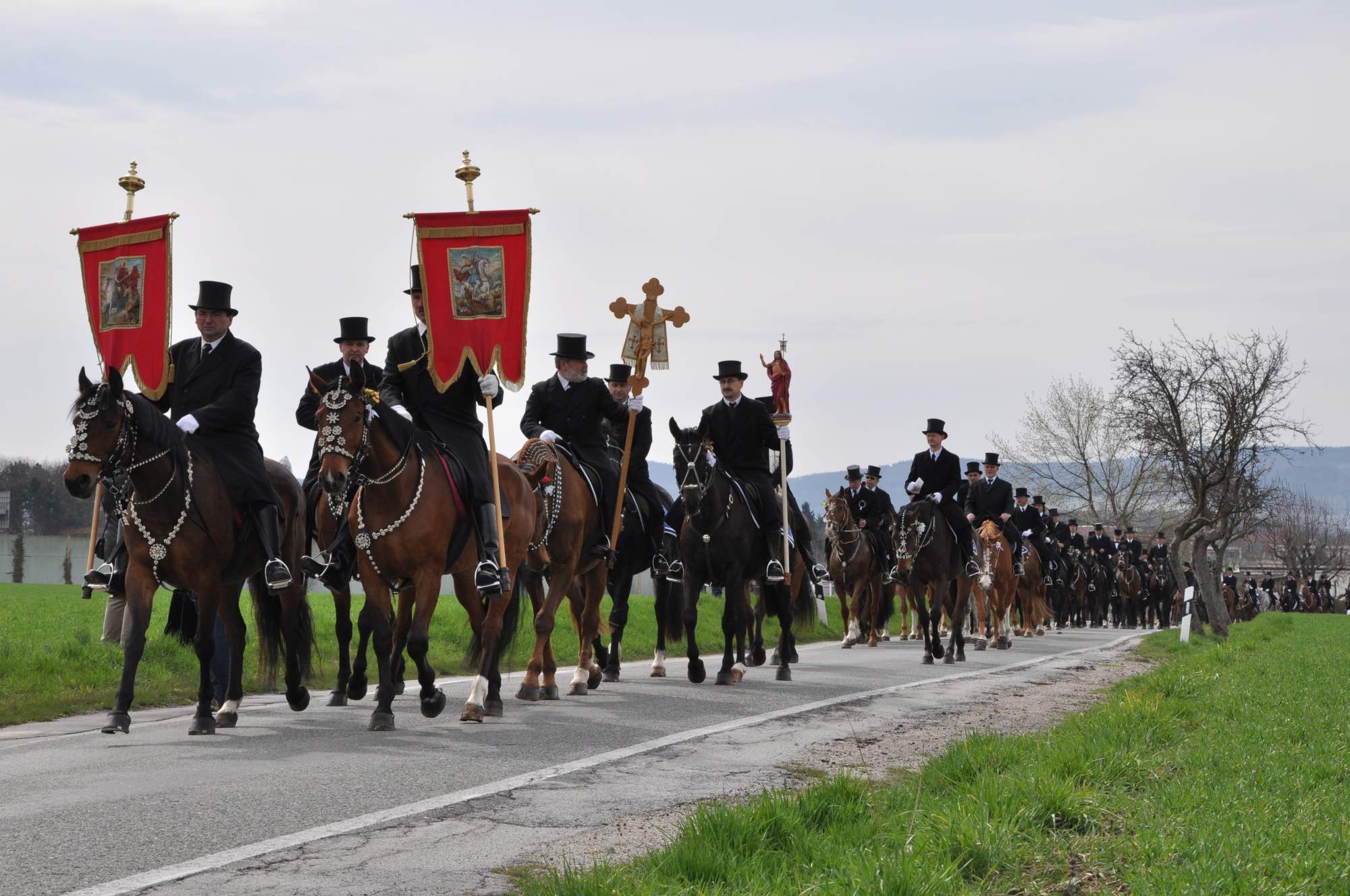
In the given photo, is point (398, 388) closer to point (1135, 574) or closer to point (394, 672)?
point (394, 672)

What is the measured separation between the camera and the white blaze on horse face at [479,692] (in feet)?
34.4

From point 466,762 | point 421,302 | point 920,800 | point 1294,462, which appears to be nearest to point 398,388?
point 421,302

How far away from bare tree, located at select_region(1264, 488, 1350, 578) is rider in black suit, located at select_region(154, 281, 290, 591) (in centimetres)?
10364

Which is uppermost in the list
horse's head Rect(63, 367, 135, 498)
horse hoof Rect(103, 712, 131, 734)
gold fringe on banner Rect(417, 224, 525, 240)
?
gold fringe on banner Rect(417, 224, 525, 240)

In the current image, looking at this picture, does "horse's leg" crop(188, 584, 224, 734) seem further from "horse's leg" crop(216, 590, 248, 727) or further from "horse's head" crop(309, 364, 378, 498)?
"horse's head" crop(309, 364, 378, 498)

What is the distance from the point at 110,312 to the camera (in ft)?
39.8

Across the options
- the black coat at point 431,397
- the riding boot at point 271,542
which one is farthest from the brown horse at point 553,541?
the riding boot at point 271,542

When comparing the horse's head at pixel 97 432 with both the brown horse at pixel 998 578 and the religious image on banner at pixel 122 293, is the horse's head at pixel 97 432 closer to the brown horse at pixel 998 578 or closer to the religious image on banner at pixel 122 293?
the religious image on banner at pixel 122 293

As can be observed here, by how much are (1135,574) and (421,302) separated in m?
40.8

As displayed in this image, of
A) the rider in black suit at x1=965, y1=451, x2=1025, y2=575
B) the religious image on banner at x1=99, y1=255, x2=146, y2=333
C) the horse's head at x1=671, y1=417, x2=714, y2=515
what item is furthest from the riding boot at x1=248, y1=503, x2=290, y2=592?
the rider in black suit at x1=965, y1=451, x2=1025, y2=575

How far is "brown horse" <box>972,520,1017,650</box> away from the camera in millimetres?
24562

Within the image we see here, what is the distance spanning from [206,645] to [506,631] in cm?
230


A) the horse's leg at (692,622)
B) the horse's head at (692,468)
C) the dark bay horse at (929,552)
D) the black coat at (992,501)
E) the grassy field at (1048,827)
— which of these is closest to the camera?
the grassy field at (1048,827)

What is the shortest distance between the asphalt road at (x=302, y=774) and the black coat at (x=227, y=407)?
172 cm
